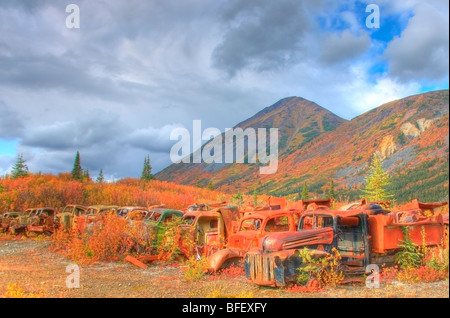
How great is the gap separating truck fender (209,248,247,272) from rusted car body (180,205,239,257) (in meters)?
1.60

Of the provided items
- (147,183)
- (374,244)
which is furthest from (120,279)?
(147,183)

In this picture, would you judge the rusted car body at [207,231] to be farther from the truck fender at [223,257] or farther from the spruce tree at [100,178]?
the spruce tree at [100,178]

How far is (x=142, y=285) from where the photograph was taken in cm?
955

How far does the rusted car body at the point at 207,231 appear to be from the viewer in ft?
42.3

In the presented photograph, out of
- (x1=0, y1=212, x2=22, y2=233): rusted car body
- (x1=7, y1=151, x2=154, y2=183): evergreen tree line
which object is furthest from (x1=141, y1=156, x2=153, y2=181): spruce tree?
(x1=0, y1=212, x2=22, y2=233): rusted car body

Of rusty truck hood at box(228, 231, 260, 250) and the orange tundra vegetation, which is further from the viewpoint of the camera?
the orange tundra vegetation

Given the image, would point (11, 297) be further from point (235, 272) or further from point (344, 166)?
point (344, 166)

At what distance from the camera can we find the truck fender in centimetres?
1053

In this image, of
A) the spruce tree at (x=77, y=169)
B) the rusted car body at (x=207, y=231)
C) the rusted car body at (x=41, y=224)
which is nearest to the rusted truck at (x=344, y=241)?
the rusted car body at (x=207, y=231)

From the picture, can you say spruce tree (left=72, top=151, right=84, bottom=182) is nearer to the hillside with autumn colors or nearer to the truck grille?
the hillside with autumn colors

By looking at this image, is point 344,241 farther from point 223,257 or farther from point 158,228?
point 158,228

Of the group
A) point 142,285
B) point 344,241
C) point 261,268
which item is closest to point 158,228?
point 142,285
